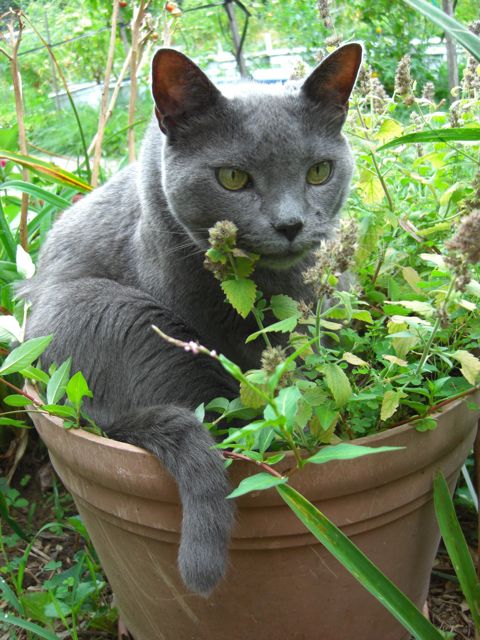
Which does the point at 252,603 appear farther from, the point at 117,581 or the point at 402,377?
the point at 402,377

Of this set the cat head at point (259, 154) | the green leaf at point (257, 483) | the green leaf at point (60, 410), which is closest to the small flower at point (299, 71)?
the cat head at point (259, 154)

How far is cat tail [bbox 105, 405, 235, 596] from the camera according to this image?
3.26ft

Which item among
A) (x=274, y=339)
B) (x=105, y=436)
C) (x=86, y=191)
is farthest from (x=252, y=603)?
(x=86, y=191)

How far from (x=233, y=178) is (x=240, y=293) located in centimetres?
26

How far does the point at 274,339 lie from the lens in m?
1.41

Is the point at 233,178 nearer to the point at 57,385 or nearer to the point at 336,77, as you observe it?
the point at 336,77

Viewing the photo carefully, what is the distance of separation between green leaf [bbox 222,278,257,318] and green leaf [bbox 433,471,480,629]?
433 mm

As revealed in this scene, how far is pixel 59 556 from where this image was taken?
1.77m

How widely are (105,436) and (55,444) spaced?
10cm

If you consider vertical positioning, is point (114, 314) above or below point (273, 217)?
below

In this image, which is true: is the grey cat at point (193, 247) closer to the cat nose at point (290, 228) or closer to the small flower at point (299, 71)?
the cat nose at point (290, 228)

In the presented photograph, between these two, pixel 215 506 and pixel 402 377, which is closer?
pixel 215 506

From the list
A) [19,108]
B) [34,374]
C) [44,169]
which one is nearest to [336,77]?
[34,374]

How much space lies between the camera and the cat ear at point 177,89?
1.20 m
